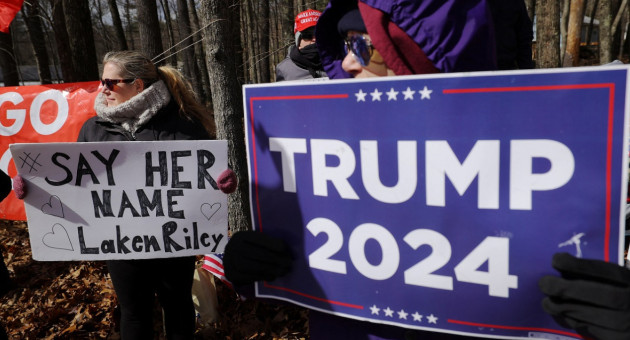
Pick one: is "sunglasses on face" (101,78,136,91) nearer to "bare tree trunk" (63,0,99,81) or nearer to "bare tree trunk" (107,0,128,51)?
"bare tree trunk" (63,0,99,81)

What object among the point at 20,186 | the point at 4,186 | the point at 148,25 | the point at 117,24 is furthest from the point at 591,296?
the point at 117,24

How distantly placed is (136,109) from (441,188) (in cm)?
215

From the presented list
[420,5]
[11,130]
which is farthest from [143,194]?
[11,130]

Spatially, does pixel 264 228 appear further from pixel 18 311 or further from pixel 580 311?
pixel 18 311

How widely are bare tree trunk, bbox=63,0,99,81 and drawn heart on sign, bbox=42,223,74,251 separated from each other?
539cm

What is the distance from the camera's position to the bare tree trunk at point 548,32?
8375 mm

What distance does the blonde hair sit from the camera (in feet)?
9.69

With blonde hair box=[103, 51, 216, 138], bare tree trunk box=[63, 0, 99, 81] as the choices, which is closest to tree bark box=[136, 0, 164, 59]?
bare tree trunk box=[63, 0, 99, 81]

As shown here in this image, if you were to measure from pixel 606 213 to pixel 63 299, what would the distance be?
462cm

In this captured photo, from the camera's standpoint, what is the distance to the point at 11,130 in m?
4.93

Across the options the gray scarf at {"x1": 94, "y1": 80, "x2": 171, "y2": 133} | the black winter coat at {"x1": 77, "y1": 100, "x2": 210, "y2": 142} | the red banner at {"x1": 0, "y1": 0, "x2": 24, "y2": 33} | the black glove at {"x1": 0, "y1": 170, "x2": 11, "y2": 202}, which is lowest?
the black glove at {"x1": 0, "y1": 170, "x2": 11, "y2": 202}

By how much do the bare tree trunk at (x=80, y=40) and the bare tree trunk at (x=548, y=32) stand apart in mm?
7949

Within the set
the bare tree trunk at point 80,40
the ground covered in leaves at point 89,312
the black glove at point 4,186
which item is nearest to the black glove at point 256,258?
the black glove at point 4,186

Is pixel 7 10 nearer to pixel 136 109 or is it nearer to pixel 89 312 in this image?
pixel 136 109
